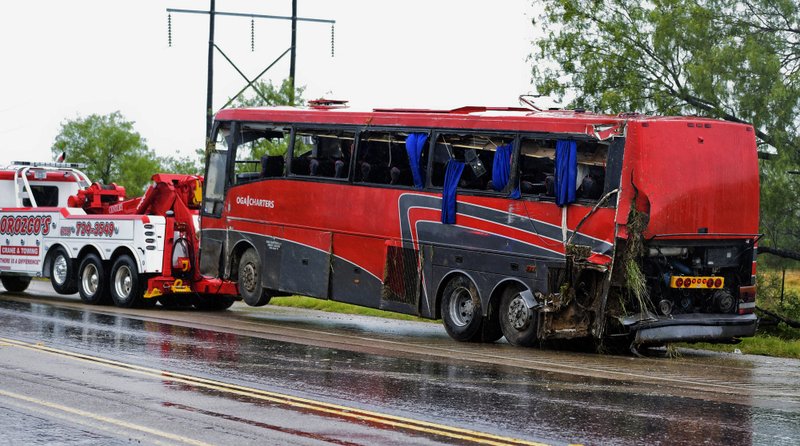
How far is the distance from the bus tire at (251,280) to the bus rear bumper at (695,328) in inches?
297

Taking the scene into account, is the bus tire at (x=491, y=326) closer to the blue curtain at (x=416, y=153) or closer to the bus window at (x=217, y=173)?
the blue curtain at (x=416, y=153)

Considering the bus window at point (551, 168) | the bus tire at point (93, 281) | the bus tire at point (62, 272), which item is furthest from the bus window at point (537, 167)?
the bus tire at point (62, 272)

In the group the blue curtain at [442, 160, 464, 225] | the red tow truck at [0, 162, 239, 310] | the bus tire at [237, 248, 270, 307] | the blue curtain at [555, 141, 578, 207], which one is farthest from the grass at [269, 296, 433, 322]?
the blue curtain at [555, 141, 578, 207]

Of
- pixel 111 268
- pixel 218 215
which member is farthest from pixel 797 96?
pixel 111 268

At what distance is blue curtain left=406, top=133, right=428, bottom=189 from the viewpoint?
Result: 769 inches

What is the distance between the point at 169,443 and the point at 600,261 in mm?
8833

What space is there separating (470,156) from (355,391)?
708cm

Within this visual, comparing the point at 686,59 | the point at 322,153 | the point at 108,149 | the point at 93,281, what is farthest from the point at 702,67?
the point at 108,149

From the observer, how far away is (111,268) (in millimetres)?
24422

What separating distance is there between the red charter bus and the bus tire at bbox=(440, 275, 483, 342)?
3 centimetres

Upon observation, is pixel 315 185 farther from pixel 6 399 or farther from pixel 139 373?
pixel 6 399

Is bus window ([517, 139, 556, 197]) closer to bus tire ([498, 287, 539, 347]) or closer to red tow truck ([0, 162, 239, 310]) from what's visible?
bus tire ([498, 287, 539, 347])

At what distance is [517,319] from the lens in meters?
18.2

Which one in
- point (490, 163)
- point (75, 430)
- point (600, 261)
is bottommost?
point (75, 430)
